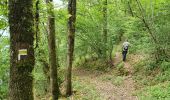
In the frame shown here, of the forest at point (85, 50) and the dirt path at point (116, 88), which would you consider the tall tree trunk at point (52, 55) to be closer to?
the forest at point (85, 50)

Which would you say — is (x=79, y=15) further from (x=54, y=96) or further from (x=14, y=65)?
(x=14, y=65)

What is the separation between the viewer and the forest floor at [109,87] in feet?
50.1

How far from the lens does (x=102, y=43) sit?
2412cm

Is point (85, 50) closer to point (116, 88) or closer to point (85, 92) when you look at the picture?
point (116, 88)

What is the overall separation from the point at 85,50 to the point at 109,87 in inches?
398

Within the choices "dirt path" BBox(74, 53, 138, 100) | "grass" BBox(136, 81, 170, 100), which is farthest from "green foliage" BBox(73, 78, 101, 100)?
"grass" BBox(136, 81, 170, 100)

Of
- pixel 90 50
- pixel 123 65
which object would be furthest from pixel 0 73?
pixel 123 65

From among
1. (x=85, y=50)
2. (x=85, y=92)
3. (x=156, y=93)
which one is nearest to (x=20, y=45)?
(x=156, y=93)

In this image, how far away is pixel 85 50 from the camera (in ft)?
91.3

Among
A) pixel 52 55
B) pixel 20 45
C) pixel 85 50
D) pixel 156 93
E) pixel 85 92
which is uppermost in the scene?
pixel 20 45

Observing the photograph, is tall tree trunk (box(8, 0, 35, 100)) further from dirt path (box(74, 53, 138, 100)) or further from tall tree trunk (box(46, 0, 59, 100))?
dirt path (box(74, 53, 138, 100))

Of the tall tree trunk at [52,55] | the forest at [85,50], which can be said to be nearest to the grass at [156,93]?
the forest at [85,50]

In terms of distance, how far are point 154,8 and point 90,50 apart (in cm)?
1038

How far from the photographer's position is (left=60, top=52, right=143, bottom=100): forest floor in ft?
50.1
